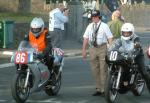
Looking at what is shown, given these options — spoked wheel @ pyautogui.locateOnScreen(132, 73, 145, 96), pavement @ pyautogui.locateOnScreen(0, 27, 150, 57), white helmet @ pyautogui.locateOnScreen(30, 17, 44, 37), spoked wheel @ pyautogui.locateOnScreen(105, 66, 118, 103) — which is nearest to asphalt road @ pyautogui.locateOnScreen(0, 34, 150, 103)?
spoked wheel @ pyautogui.locateOnScreen(132, 73, 145, 96)

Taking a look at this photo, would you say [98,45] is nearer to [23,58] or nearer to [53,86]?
[53,86]

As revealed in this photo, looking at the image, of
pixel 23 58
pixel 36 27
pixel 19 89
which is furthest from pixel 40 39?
pixel 19 89

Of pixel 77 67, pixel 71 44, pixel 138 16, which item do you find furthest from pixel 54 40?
pixel 138 16

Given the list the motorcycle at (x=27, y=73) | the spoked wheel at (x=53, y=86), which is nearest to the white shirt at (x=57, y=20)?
the spoked wheel at (x=53, y=86)

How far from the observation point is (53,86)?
13602 mm

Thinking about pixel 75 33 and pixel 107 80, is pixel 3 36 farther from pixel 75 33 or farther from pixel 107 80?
pixel 107 80

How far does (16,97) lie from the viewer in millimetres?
12109

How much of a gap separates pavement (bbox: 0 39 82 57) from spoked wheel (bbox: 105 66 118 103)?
12.7 metres

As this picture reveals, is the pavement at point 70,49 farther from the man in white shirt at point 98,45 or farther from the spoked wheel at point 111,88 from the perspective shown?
the spoked wheel at point 111,88

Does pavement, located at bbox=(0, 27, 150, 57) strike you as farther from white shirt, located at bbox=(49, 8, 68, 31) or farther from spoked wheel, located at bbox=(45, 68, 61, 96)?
spoked wheel, located at bbox=(45, 68, 61, 96)

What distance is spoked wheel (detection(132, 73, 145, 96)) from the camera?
13.5 meters

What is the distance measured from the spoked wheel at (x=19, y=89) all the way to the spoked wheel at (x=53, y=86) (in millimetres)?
1059

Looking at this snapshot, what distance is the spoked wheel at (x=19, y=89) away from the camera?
12.1 metres

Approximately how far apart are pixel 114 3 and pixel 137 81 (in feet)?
66.5
